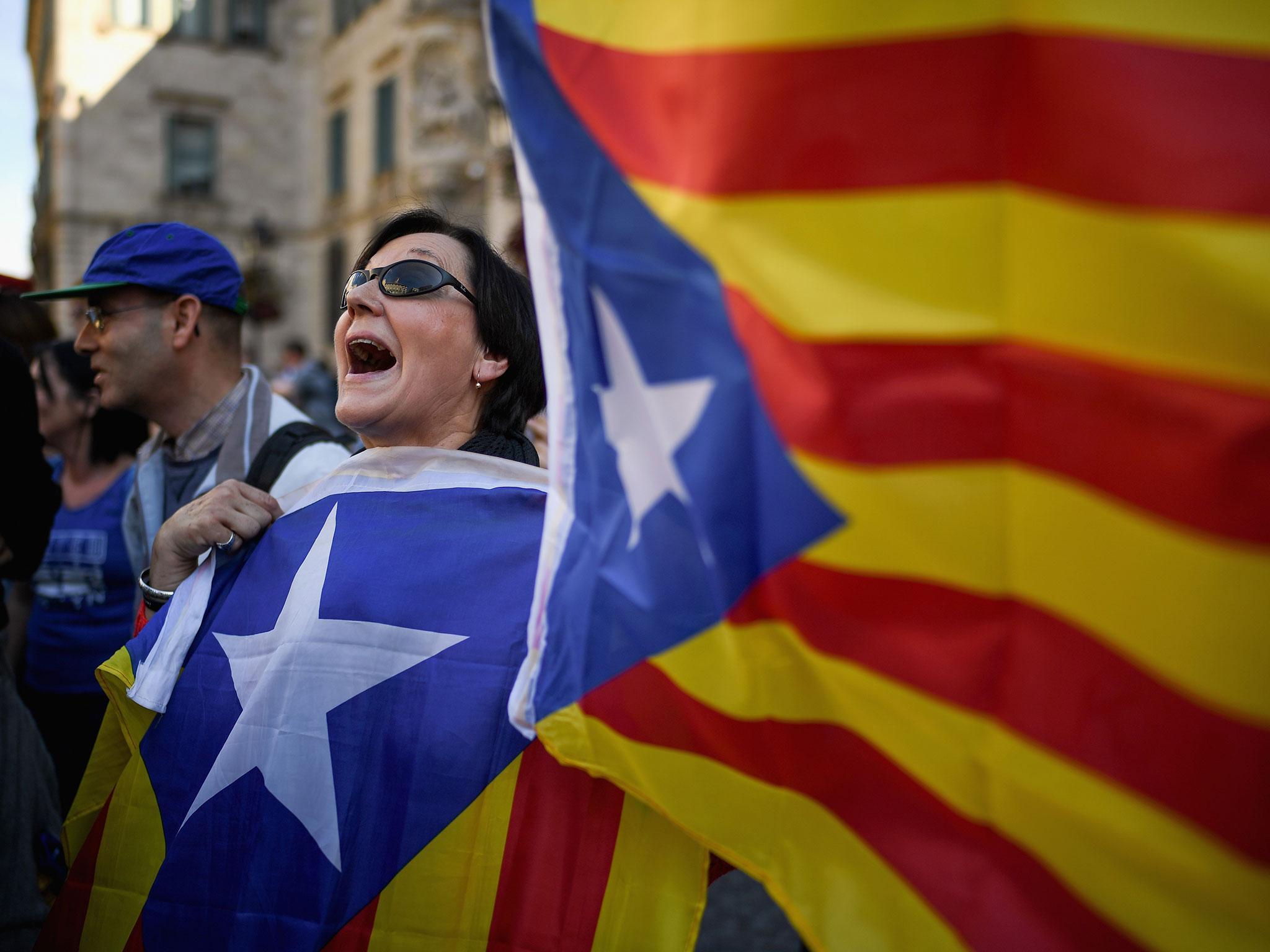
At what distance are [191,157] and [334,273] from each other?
4330mm

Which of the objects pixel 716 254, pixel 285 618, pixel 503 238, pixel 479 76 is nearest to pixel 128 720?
pixel 285 618

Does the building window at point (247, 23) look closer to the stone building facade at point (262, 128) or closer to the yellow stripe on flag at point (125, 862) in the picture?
the stone building facade at point (262, 128)

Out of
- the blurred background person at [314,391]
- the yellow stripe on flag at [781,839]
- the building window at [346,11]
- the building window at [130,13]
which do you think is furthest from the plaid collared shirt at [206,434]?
the building window at [130,13]

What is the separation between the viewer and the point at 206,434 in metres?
2.75

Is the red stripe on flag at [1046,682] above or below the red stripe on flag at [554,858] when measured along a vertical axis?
above

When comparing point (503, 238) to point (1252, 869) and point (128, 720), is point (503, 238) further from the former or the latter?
point (1252, 869)

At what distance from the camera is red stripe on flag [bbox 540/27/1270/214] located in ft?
2.96

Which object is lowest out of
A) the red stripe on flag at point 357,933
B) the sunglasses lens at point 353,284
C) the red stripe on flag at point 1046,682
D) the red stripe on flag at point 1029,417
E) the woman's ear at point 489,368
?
the red stripe on flag at point 357,933

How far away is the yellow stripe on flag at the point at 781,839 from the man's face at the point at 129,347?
1.90 m

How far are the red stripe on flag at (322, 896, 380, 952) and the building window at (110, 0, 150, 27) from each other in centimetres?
2539

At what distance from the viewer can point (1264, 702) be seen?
90 centimetres

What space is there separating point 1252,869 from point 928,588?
0.37 metres

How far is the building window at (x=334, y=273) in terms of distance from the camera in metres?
22.1

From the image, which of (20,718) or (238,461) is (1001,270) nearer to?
(238,461)
